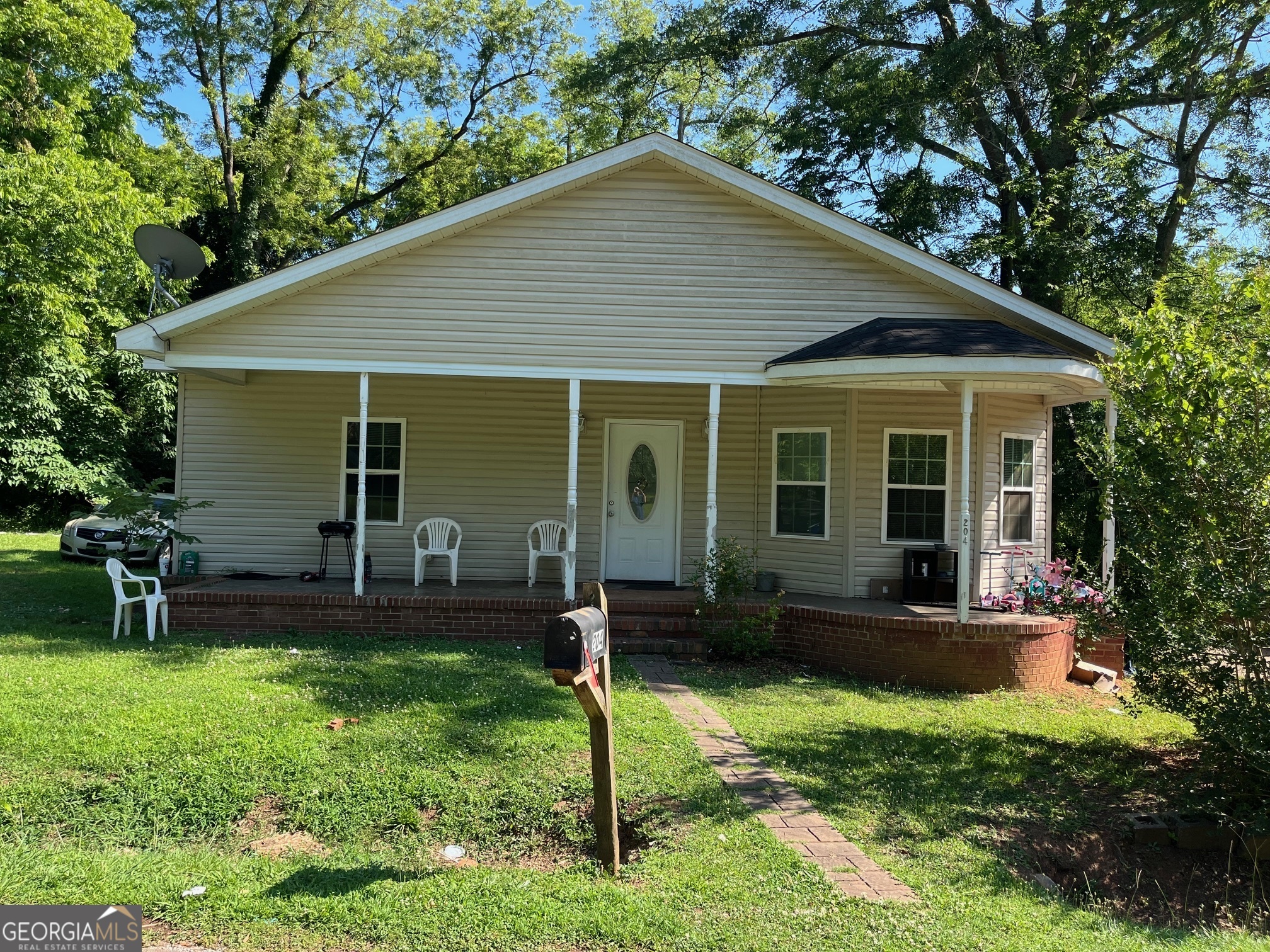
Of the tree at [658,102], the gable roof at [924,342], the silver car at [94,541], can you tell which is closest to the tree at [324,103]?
the tree at [658,102]

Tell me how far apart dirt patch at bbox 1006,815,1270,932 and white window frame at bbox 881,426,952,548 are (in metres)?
5.18

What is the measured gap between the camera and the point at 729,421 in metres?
11.7

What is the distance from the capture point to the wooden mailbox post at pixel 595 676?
154 inches

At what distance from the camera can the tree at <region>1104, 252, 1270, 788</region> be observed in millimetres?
5648

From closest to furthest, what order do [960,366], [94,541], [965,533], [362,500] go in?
[960,366] < [965,533] < [362,500] < [94,541]

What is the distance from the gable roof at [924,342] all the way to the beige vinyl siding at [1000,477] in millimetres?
1009

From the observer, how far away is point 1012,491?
11.2 m

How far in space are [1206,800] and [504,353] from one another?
7.66 m

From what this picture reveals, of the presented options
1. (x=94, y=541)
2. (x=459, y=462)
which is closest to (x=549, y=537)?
(x=459, y=462)

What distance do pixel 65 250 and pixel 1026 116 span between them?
19.7 m

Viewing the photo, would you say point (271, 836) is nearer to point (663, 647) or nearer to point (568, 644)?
point (568, 644)

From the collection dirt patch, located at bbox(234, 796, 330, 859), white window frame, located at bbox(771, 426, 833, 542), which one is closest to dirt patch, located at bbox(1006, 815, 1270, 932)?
dirt patch, located at bbox(234, 796, 330, 859)

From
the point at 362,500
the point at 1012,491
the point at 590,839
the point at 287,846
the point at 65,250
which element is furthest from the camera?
the point at 65,250

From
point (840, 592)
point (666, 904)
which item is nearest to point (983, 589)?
point (840, 592)
